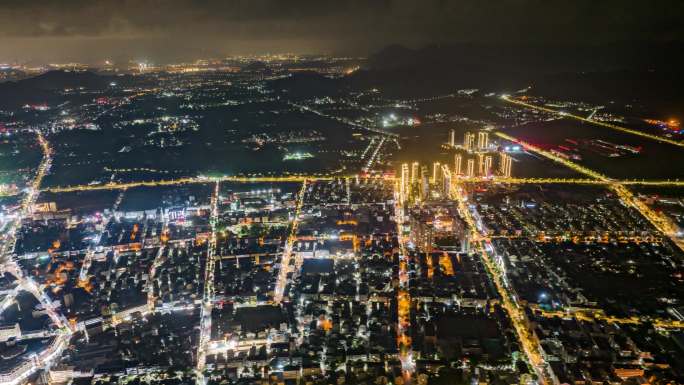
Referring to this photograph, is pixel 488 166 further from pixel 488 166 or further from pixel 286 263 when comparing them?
pixel 286 263

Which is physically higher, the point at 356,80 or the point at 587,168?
the point at 356,80

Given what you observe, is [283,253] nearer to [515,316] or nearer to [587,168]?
[515,316]

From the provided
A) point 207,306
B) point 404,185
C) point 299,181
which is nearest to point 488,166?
point 404,185

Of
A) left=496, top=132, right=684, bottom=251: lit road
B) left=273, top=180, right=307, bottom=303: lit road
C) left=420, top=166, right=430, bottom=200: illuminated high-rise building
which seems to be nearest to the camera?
left=273, top=180, right=307, bottom=303: lit road

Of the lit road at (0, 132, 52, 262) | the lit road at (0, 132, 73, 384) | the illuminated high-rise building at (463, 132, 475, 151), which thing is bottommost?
the lit road at (0, 132, 73, 384)

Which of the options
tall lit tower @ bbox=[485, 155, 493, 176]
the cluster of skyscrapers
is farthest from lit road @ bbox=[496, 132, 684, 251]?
tall lit tower @ bbox=[485, 155, 493, 176]

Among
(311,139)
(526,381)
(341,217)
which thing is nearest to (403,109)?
(311,139)

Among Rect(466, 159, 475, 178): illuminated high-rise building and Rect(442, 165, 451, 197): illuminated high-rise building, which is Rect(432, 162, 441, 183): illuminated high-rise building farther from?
Rect(466, 159, 475, 178): illuminated high-rise building

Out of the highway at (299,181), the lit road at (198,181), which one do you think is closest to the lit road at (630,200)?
the highway at (299,181)

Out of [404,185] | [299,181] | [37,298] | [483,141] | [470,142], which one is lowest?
[37,298]

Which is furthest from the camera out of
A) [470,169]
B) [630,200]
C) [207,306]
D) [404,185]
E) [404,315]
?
[470,169]

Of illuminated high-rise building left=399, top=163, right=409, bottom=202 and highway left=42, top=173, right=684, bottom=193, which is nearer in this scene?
illuminated high-rise building left=399, top=163, right=409, bottom=202
